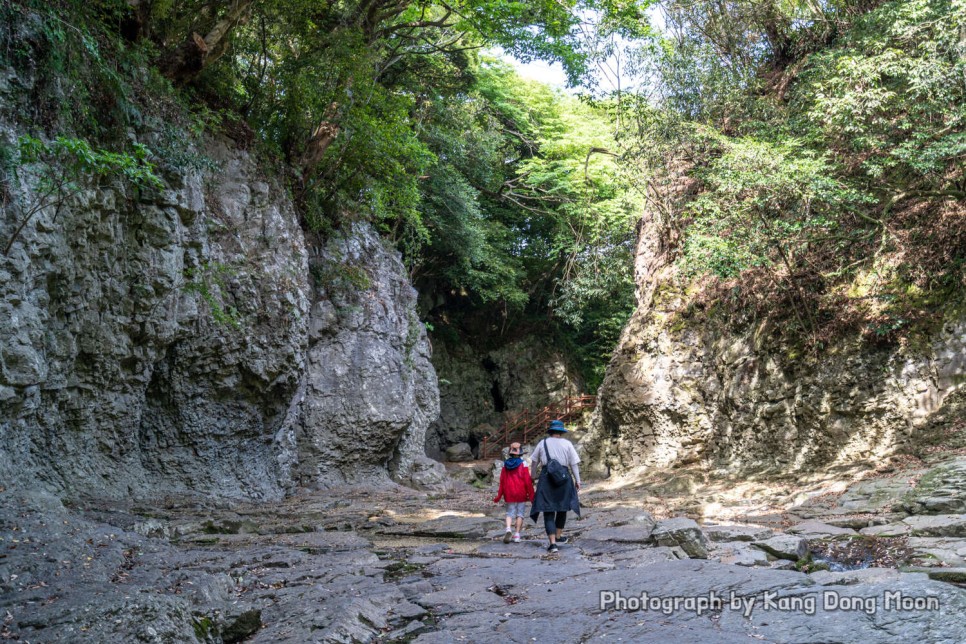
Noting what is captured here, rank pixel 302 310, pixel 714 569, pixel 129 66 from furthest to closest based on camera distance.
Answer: pixel 302 310 → pixel 129 66 → pixel 714 569

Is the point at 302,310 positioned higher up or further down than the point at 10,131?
further down

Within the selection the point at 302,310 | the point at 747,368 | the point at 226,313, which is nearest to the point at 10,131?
the point at 226,313

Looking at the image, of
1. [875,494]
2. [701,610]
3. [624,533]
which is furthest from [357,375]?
[701,610]

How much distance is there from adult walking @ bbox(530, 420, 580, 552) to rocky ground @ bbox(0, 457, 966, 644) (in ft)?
1.26

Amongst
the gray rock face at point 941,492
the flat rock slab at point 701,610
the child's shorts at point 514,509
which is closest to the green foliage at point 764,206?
the gray rock face at point 941,492

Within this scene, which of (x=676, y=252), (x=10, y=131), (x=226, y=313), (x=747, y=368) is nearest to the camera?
(x=10, y=131)

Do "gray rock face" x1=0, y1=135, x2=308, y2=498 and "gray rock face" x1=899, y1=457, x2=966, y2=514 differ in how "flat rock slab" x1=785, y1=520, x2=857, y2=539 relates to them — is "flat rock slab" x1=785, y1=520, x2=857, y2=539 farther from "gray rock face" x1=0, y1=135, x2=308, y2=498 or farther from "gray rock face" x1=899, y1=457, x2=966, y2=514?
"gray rock face" x1=0, y1=135, x2=308, y2=498

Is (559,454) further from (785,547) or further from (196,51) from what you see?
(196,51)

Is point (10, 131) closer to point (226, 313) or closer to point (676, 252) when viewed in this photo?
point (226, 313)

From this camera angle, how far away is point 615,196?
22.4 metres

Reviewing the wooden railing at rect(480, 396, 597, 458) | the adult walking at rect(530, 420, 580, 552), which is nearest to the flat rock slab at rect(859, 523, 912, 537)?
the adult walking at rect(530, 420, 580, 552)

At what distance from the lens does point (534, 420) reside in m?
26.0

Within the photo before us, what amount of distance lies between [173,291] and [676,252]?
1242 centimetres

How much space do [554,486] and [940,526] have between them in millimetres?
4281
